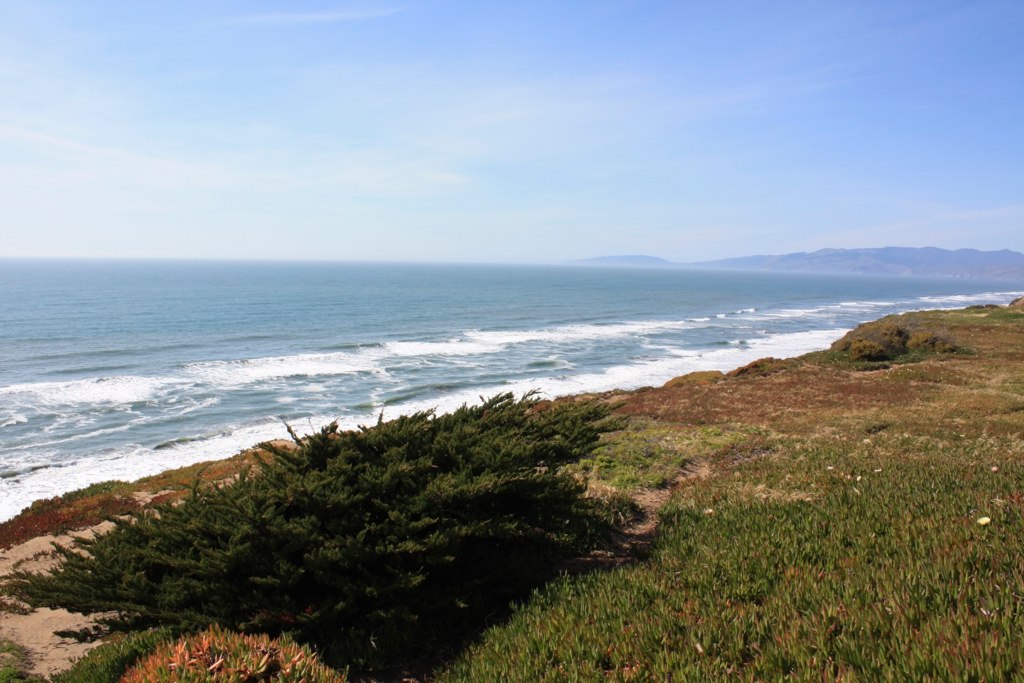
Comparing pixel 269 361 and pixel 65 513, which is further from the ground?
pixel 269 361

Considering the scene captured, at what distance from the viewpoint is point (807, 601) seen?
213 inches

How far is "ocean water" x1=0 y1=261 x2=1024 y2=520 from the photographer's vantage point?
93.4 ft

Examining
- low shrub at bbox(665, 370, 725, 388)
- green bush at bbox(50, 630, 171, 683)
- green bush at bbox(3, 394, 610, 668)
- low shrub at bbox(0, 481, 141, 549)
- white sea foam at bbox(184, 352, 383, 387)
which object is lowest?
low shrub at bbox(0, 481, 141, 549)

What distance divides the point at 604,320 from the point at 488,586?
7558cm

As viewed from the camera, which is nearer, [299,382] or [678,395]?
[678,395]

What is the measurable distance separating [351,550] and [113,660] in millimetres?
2877

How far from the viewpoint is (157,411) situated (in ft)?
109

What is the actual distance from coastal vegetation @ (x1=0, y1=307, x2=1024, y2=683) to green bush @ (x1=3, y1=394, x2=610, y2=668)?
3 centimetres

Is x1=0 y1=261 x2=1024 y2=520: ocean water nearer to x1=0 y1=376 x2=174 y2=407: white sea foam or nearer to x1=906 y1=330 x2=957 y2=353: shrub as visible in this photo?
x1=0 y1=376 x2=174 y2=407: white sea foam

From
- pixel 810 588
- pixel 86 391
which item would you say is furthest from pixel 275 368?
pixel 810 588

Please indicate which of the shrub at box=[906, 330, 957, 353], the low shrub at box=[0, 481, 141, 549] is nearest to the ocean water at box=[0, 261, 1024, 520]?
the low shrub at box=[0, 481, 141, 549]

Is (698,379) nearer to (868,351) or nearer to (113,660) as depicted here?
(868,351)

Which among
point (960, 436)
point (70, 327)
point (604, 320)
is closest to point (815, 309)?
point (604, 320)

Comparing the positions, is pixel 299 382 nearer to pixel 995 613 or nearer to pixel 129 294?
pixel 995 613
